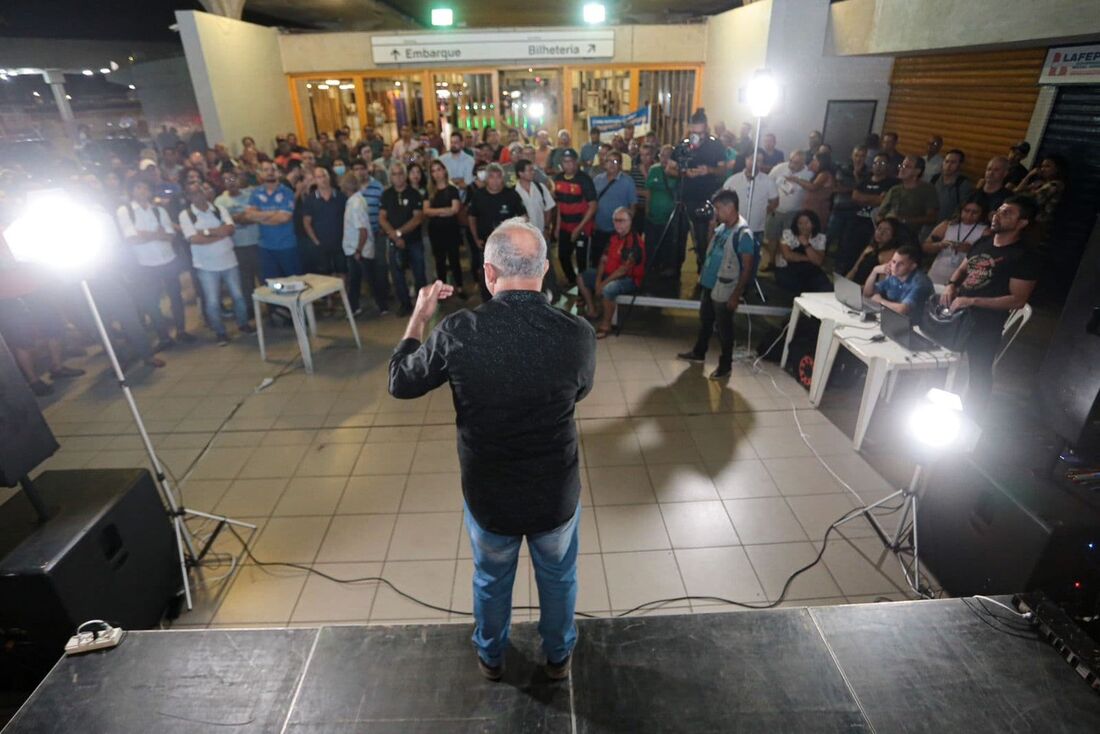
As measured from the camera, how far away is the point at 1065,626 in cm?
219

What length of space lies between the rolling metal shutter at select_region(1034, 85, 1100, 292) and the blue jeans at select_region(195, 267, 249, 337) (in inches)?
320

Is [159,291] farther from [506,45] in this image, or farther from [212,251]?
[506,45]

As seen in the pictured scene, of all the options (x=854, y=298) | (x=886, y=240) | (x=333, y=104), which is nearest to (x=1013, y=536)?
(x=854, y=298)

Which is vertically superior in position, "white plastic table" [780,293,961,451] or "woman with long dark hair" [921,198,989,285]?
"woman with long dark hair" [921,198,989,285]

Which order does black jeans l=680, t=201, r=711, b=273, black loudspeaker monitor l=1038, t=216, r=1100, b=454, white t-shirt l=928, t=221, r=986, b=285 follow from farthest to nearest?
black jeans l=680, t=201, r=711, b=273, white t-shirt l=928, t=221, r=986, b=285, black loudspeaker monitor l=1038, t=216, r=1100, b=454

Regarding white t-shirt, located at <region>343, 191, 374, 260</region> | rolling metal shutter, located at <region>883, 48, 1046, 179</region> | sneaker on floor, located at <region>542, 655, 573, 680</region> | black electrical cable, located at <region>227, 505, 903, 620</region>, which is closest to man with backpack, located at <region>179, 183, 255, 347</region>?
white t-shirt, located at <region>343, 191, 374, 260</region>

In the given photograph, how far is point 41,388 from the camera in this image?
503 cm

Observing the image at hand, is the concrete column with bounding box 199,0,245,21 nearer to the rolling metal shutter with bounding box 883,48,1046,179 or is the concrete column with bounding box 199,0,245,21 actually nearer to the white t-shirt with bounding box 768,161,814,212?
the white t-shirt with bounding box 768,161,814,212

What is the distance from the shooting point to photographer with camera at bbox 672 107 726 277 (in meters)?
6.82

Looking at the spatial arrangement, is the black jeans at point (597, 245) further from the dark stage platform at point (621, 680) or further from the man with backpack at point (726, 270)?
the dark stage platform at point (621, 680)

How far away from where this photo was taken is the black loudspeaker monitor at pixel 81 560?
224 centimetres

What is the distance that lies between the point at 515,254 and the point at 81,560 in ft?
7.14

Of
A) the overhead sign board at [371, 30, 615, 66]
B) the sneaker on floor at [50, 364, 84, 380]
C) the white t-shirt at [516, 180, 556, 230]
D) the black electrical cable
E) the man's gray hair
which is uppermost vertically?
the overhead sign board at [371, 30, 615, 66]

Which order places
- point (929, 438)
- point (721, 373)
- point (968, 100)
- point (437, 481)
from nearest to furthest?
point (929, 438)
point (437, 481)
point (721, 373)
point (968, 100)
